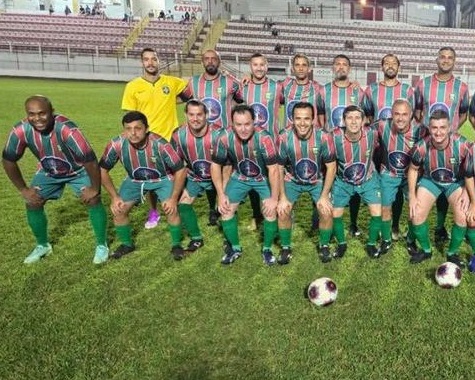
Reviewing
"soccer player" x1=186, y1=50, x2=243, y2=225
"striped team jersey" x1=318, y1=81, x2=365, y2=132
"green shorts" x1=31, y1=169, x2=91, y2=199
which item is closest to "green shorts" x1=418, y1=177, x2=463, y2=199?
"striped team jersey" x1=318, y1=81, x2=365, y2=132

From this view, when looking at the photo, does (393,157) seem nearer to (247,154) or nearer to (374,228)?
(374,228)

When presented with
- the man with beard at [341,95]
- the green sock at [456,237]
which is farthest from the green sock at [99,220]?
the green sock at [456,237]

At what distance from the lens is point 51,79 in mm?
25609

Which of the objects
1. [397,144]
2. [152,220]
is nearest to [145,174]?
[152,220]

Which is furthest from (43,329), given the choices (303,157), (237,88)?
(237,88)

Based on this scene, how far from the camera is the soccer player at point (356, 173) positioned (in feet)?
13.9

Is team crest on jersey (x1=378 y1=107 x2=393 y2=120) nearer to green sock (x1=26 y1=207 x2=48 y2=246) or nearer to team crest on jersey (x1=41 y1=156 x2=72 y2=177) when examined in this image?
team crest on jersey (x1=41 y1=156 x2=72 y2=177)

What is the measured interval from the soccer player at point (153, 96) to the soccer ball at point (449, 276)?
124 inches

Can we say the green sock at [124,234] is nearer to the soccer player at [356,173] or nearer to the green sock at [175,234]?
the green sock at [175,234]

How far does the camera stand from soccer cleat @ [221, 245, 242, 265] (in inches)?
172

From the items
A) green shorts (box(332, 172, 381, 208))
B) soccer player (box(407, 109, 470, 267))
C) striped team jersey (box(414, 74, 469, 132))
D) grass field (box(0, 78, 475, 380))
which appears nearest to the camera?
grass field (box(0, 78, 475, 380))

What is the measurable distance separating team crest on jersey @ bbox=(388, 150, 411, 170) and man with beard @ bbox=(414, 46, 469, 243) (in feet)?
2.51

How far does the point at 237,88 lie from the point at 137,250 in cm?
225

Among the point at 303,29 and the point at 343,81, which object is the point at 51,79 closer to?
the point at 303,29
